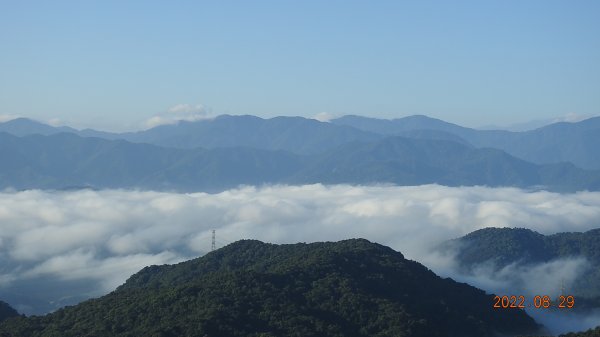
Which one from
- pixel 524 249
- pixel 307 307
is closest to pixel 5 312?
pixel 307 307

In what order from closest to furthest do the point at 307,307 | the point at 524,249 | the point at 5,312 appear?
the point at 307,307 < the point at 5,312 < the point at 524,249

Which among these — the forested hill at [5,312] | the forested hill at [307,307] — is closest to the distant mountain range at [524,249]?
the forested hill at [307,307]

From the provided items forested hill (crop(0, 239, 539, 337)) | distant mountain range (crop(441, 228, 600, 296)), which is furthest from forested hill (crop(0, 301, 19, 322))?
distant mountain range (crop(441, 228, 600, 296))

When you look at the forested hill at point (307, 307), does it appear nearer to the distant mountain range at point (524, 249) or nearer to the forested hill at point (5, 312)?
the forested hill at point (5, 312)

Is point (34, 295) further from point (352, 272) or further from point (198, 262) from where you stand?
point (352, 272)

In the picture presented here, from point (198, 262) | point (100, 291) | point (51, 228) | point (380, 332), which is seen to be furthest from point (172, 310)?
point (51, 228)

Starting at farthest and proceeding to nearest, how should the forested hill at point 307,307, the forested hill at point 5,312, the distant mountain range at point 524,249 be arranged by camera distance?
the distant mountain range at point 524,249 < the forested hill at point 5,312 < the forested hill at point 307,307

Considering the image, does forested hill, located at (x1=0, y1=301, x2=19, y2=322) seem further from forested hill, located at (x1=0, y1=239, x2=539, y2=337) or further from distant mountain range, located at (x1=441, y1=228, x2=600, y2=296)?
distant mountain range, located at (x1=441, y1=228, x2=600, y2=296)

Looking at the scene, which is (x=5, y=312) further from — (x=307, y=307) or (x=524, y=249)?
(x=524, y=249)
